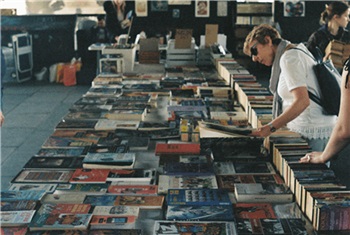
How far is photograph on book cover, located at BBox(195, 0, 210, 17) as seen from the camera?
34.5 ft

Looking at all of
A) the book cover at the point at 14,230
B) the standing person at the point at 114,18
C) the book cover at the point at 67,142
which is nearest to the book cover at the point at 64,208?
the book cover at the point at 14,230

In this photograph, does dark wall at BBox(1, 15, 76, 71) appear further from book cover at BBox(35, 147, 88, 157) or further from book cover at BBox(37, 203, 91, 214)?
book cover at BBox(37, 203, 91, 214)

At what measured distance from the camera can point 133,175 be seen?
294 centimetres

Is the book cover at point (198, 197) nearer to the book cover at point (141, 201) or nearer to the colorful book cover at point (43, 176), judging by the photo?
the book cover at point (141, 201)

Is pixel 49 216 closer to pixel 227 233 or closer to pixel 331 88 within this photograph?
pixel 227 233

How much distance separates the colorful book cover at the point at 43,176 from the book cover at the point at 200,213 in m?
0.74

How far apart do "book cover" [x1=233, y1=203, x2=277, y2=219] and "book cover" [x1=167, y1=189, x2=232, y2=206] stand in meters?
0.06

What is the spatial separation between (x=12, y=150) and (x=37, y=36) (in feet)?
17.2

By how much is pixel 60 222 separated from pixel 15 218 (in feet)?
0.71

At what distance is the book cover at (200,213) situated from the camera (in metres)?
2.38

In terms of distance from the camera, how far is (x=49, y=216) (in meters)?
2.40

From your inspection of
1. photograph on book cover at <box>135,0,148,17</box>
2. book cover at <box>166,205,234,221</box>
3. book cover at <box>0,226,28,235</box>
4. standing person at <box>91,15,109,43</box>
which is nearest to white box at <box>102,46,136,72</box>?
book cover at <box>166,205,234,221</box>

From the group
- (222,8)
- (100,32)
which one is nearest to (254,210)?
(100,32)

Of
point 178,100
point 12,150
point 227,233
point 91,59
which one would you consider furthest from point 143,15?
point 227,233
